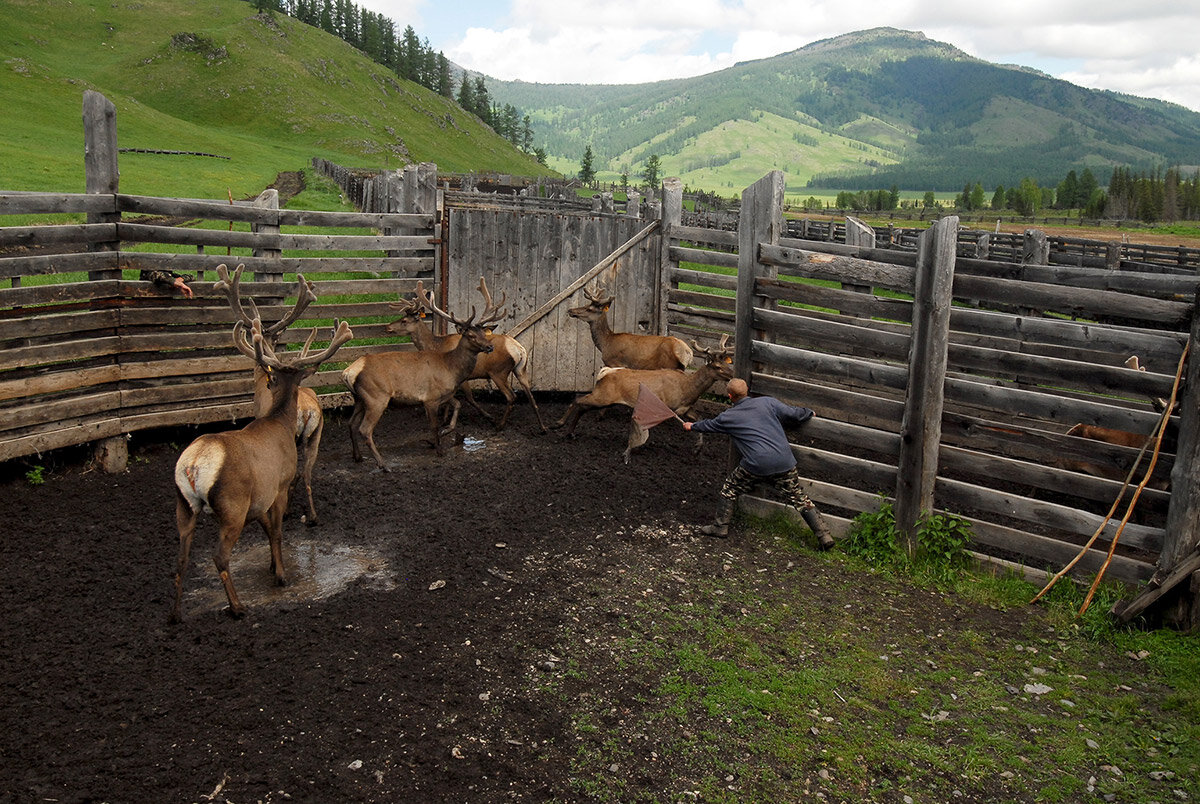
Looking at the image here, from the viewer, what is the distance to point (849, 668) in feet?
18.0

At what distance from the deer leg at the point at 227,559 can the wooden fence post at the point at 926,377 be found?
498 centimetres

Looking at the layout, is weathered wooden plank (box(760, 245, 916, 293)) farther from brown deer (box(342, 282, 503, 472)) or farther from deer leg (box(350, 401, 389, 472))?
deer leg (box(350, 401, 389, 472))

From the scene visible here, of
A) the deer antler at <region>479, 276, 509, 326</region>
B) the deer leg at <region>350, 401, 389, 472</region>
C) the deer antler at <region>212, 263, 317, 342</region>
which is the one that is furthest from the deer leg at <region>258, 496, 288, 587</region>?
the deer antler at <region>479, 276, 509, 326</region>

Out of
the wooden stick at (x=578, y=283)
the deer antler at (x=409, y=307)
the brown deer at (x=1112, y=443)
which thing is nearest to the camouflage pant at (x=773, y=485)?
the brown deer at (x=1112, y=443)

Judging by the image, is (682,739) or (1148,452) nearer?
(682,739)

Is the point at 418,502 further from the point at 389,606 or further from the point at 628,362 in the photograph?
the point at 628,362

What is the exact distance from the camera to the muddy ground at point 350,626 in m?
4.38

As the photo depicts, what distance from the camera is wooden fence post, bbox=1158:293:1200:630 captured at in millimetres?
5758

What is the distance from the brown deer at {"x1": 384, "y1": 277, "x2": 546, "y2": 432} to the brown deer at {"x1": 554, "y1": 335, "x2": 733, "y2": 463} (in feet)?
2.89

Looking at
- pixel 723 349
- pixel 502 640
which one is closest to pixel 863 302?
pixel 723 349

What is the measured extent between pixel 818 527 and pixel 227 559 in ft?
14.7

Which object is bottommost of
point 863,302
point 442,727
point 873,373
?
point 442,727

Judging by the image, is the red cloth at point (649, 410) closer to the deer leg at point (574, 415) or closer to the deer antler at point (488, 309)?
the deer leg at point (574, 415)

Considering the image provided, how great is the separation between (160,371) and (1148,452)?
892 cm
